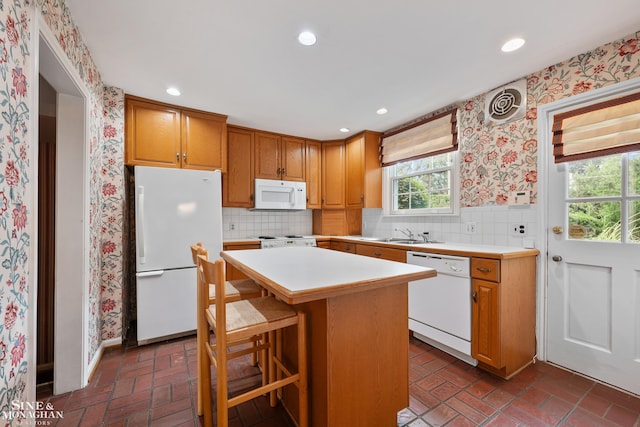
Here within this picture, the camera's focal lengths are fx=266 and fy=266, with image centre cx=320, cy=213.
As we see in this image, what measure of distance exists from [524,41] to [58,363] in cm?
368

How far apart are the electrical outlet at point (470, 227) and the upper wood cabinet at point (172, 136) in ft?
8.60

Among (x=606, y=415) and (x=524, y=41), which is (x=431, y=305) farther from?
(x=524, y=41)

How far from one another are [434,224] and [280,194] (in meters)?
1.94

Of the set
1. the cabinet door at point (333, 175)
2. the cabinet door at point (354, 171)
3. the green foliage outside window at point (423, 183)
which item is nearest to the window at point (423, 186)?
the green foliage outside window at point (423, 183)

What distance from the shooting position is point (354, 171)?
370cm

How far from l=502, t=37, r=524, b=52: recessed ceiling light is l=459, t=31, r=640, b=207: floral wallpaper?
1.73 feet

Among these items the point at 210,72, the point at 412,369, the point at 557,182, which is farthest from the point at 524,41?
the point at 412,369

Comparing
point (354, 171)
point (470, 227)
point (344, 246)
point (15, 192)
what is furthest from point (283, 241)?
point (15, 192)

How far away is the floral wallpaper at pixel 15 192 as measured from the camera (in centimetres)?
91

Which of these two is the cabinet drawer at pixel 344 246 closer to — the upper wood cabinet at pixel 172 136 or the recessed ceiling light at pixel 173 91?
the upper wood cabinet at pixel 172 136

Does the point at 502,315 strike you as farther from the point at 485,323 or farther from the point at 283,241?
the point at 283,241

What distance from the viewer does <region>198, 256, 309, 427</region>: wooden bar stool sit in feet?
3.62

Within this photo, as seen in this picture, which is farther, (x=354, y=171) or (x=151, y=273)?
(x=354, y=171)

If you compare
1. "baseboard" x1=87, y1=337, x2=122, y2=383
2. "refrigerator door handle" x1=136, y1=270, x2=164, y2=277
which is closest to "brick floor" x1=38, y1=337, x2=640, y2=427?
"baseboard" x1=87, y1=337, x2=122, y2=383
